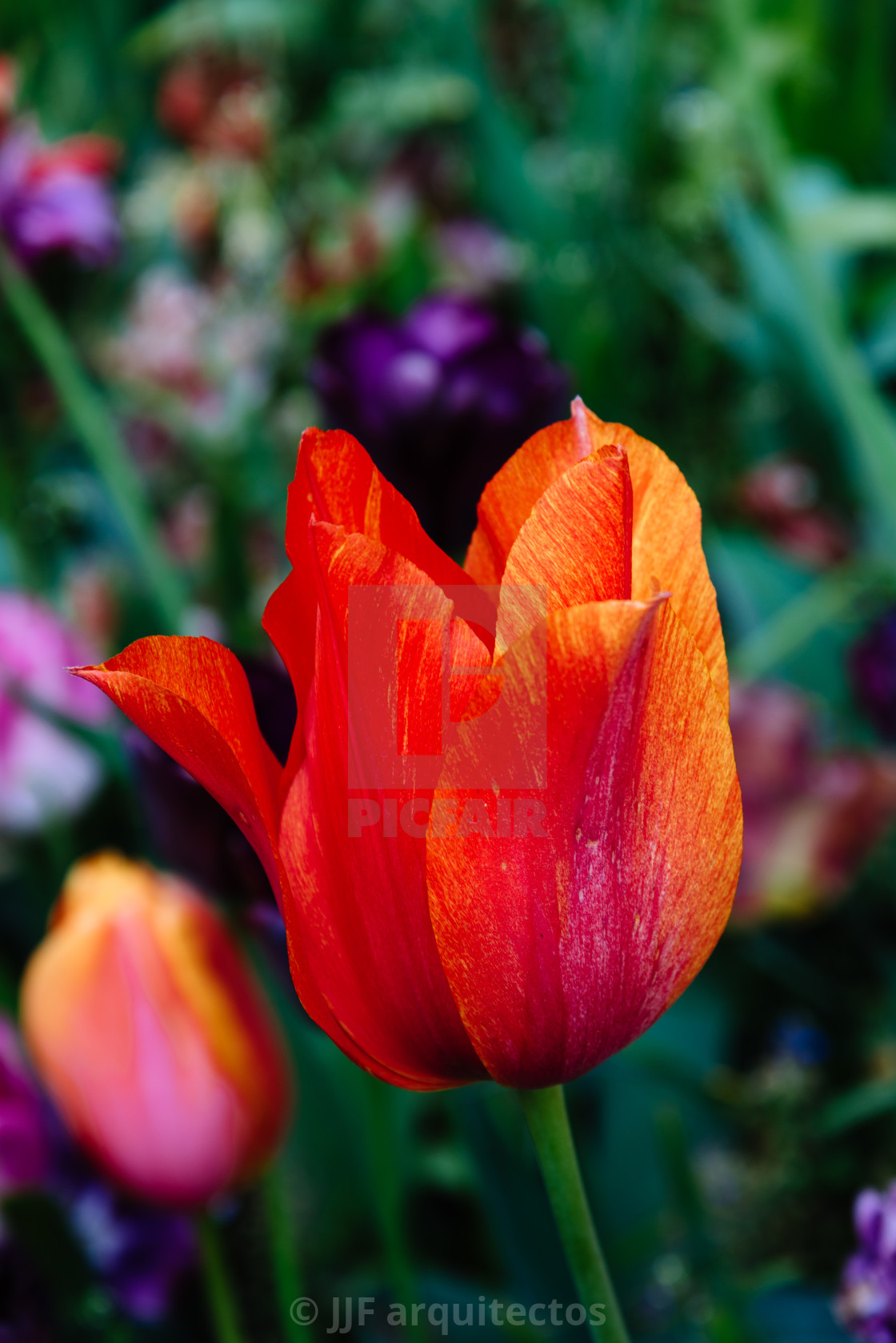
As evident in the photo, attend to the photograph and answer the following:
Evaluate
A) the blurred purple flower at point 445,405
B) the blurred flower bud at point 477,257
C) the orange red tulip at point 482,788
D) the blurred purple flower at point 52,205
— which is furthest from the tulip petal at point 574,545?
the blurred flower bud at point 477,257

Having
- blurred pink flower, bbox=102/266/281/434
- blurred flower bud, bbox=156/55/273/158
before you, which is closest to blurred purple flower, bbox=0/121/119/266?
blurred pink flower, bbox=102/266/281/434

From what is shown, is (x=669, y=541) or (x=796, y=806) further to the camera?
(x=796, y=806)

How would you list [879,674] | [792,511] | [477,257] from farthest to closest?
[477,257] < [792,511] < [879,674]

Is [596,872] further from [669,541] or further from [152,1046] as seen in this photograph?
[152,1046]

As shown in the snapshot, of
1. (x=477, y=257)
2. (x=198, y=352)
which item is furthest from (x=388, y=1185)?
(x=477, y=257)

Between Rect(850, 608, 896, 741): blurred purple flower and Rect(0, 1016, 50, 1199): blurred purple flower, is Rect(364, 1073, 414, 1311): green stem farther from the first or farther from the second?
Rect(850, 608, 896, 741): blurred purple flower
